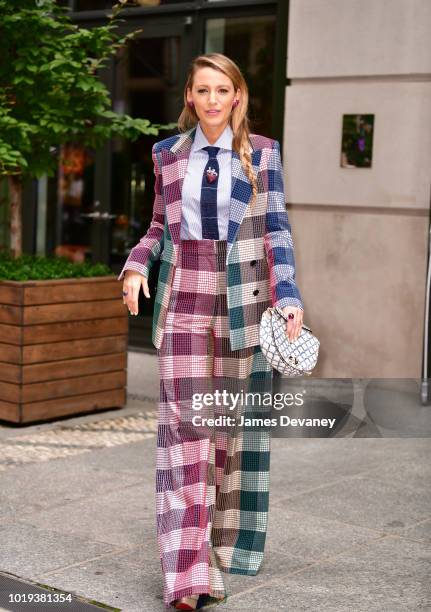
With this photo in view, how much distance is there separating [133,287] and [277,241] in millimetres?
531

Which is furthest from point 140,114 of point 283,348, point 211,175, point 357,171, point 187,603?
point 187,603

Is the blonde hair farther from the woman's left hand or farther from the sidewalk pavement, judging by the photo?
the sidewalk pavement

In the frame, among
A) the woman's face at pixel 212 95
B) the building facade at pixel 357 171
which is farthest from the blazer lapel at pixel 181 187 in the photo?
the building facade at pixel 357 171

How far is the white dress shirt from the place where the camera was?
12.4 ft

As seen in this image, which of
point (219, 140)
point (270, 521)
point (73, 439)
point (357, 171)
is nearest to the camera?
point (219, 140)

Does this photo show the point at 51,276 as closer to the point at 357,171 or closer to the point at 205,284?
the point at 357,171

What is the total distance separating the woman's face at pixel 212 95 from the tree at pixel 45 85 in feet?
9.53

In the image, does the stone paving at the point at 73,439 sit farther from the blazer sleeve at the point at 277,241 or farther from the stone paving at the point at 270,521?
the blazer sleeve at the point at 277,241

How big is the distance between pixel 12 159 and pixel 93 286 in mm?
1017

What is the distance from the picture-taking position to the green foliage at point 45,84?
6.73 metres

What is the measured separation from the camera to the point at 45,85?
700 cm

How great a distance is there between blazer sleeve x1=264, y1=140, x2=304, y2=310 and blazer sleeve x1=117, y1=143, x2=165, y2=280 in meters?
0.39

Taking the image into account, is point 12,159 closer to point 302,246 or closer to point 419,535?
point 302,246

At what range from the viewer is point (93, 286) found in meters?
6.95
